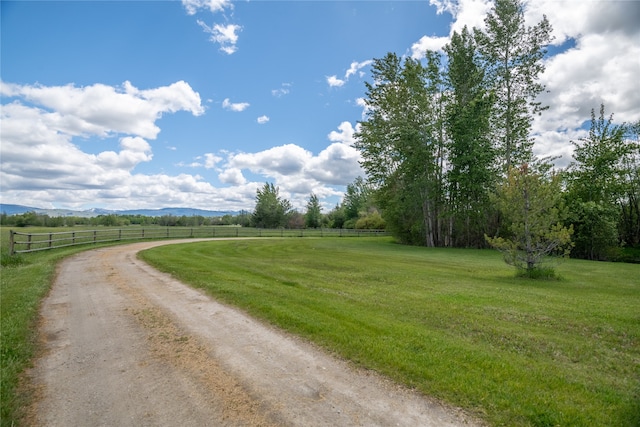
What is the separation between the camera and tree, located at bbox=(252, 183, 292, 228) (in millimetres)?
60094

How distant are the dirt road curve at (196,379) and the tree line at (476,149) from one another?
21961mm

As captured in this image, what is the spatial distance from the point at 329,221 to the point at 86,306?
2420 inches

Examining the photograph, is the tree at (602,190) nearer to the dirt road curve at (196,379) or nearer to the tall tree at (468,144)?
the tall tree at (468,144)

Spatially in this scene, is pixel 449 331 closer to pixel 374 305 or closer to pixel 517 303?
pixel 374 305

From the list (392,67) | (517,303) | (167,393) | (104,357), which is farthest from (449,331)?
(392,67)

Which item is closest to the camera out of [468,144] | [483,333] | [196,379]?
[196,379]

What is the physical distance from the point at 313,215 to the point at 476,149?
143ft

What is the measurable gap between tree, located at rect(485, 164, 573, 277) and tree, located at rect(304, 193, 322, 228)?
2171 inches

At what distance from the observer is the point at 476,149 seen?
82.4ft

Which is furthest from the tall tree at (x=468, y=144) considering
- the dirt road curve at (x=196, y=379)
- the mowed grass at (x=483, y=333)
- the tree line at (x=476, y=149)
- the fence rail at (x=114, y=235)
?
the dirt road curve at (x=196, y=379)

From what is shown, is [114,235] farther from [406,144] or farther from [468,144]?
[468,144]

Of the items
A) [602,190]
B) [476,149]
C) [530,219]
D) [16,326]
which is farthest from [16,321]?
[602,190]

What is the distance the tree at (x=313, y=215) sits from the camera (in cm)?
6633

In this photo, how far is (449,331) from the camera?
17.3ft
